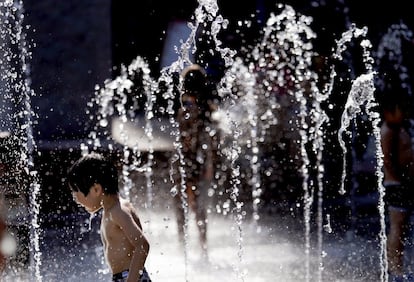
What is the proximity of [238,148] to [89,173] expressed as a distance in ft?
24.7

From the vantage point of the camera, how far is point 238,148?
11.1 m

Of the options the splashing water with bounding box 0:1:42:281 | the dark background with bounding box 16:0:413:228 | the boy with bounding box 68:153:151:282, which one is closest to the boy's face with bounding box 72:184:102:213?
the boy with bounding box 68:153:151:282

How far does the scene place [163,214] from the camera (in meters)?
8.78

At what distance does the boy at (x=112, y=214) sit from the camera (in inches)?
141

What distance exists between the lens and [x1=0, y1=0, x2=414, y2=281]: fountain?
20.7 ft

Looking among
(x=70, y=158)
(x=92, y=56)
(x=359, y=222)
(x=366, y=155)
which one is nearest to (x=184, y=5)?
(x=92, y=56)

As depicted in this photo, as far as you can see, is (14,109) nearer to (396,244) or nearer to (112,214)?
(112,214)

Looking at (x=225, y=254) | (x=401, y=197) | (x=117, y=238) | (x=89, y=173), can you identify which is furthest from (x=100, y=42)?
(x=89, y=173)

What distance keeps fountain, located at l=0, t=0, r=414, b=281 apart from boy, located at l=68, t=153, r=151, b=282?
1.59 metres

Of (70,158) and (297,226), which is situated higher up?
(70,158)

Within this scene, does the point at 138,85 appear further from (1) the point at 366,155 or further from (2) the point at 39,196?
(2) the point at 39,196

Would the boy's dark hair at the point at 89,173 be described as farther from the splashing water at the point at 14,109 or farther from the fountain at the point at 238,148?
the fountain at the point at 238,148

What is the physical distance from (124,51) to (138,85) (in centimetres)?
87

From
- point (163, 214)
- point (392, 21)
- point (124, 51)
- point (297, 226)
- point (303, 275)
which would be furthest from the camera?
point (392, 21)
